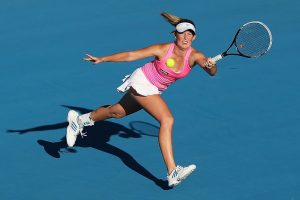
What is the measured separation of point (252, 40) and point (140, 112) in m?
2.27

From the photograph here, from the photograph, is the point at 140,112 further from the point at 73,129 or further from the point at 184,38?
the point at 184,38

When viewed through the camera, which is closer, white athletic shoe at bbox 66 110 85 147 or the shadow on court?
the shadow on court

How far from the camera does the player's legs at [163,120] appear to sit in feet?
24.0

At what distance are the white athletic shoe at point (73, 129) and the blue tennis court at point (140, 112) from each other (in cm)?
19

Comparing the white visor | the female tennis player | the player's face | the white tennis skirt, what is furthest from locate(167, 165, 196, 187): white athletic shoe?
the white visor

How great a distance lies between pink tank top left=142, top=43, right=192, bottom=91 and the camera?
758 cm

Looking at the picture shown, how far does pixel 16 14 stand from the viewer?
1395 cm

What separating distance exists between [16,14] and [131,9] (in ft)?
7.54

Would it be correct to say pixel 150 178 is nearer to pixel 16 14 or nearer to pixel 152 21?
pixel 152 21

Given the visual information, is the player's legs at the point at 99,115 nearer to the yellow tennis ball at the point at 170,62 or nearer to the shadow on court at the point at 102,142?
the shadow on court at the point at 102,142

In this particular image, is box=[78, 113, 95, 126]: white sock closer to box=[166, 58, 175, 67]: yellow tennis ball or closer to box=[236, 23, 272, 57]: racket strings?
box=[166, 58, 175, 67]: yellow tennis ball

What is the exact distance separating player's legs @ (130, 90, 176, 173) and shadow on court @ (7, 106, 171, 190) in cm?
50

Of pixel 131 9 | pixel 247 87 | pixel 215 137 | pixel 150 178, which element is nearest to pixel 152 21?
pixel 131 9

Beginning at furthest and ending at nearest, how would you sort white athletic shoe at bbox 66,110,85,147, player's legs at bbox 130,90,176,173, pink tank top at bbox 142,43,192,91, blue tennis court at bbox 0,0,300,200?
white athletic shoe at bbox 66,110,85,147 → blue tennis court at bbox 0,0,300,200 → pink tank top at bbox 142,43,192,91 → player's legs at bbox 130,90,176,173
